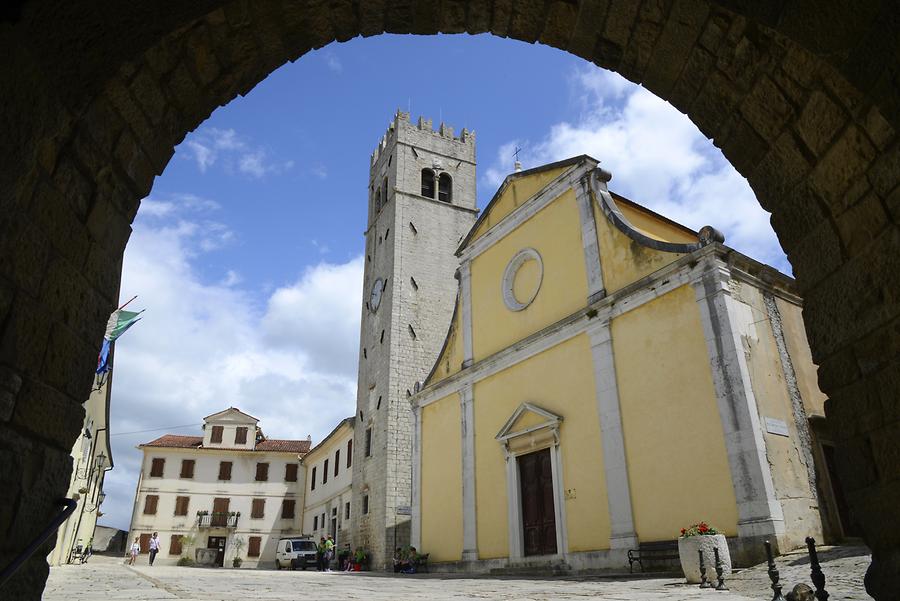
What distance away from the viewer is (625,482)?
10828 millimetres

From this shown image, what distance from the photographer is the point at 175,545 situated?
3456 cm

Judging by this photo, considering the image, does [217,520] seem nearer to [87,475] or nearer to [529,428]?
[87,475]

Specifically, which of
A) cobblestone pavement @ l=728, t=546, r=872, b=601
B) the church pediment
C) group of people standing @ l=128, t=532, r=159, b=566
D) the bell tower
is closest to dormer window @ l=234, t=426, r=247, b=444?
group of people standing @ l=128, t=532, r=159, b=566

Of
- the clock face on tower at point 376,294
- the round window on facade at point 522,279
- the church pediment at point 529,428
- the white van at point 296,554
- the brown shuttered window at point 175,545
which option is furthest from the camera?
the brown shuttered window at point 175,545

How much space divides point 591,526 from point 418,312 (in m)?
14.8

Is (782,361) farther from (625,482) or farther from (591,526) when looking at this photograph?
(591,526)

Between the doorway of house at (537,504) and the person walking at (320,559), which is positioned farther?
the person walking at (320,559)

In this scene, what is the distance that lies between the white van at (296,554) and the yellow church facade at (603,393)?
991cm

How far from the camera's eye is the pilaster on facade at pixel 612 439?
10.7 m

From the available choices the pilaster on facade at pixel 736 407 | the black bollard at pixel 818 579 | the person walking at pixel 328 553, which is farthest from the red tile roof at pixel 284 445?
the black bollard at pixel 818 579

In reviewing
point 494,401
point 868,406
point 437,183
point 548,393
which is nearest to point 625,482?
point 548,393

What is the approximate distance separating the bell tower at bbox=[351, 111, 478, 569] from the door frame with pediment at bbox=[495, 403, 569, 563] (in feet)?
30.1

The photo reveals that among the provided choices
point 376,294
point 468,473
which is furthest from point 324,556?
point 468,473

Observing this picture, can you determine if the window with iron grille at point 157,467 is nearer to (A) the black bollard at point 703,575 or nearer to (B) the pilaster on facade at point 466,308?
(B) the pilaster on facade at point 466,308
